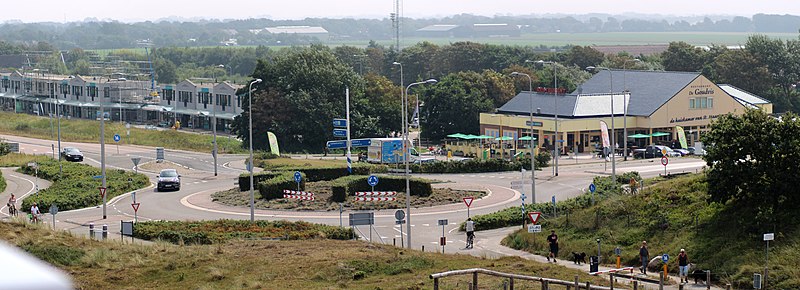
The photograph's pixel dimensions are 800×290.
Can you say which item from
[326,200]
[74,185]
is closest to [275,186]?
[326,200]

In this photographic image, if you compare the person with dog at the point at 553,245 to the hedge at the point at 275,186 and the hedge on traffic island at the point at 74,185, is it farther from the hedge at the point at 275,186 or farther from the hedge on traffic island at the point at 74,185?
the hedge on traffic island at the point at 74,185

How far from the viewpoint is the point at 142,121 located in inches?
5566

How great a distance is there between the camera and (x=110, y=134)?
112m

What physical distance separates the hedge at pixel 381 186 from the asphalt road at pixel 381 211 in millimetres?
2480

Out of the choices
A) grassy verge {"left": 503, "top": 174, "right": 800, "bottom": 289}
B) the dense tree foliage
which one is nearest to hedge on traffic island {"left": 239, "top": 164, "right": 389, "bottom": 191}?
grassy verge {"left": 503, "top": 174, "right": 800, "bottom": 289}

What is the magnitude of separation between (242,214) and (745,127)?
81.5ft

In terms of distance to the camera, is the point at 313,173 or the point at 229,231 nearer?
the point at 229,231

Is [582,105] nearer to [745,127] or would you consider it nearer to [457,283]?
[745,127]

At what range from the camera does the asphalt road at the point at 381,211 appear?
47.7 meters

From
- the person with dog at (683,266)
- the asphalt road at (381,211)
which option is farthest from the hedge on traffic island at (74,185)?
the person with dog at (683,266)

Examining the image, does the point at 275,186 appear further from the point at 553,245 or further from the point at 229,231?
the point at 553,245

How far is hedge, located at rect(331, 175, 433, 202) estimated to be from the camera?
187ft

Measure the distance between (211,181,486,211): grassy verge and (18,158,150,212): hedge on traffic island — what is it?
256 inches

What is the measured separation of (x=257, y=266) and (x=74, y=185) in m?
33.9
